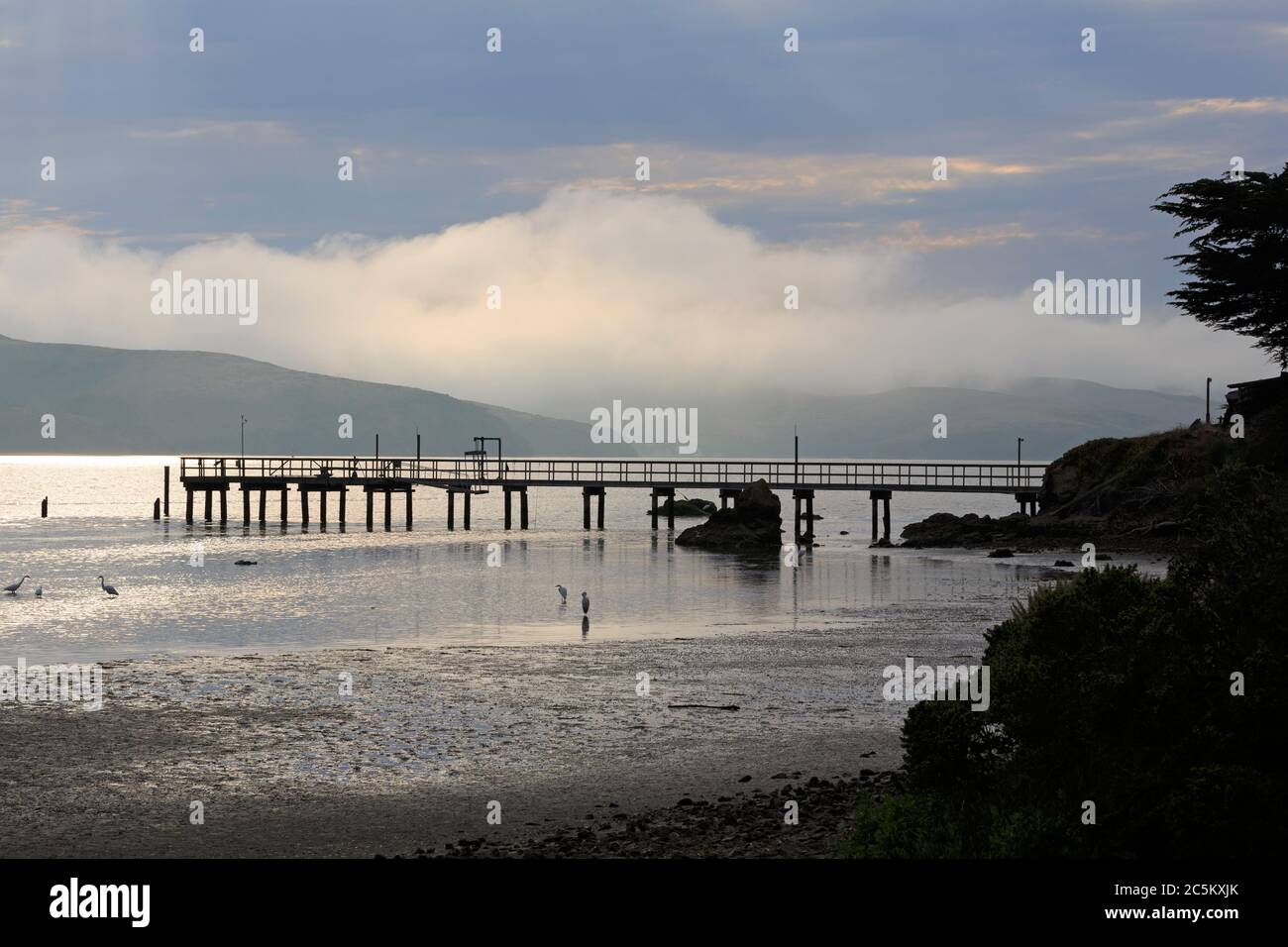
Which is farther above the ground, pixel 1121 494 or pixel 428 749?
pixel 1121 494

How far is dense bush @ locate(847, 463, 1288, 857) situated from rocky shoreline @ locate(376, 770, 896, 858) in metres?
0.60

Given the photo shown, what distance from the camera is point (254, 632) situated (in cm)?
3309

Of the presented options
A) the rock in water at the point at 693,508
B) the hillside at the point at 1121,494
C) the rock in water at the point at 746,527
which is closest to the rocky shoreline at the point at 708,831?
the hillside at the point at 1121,494

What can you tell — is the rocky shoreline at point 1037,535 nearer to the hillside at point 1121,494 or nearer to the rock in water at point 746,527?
the hillside at point 1121,494

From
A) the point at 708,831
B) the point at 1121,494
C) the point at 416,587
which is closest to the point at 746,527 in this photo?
the point at 1121,494

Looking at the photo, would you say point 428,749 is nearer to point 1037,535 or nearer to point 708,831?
point 708,831

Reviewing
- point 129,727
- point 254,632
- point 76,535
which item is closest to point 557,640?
point 254,632

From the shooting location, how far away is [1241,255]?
51.7m

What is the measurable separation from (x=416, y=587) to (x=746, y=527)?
2610 centimetres

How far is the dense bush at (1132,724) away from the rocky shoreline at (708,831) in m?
0.60
